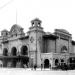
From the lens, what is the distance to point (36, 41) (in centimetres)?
4066

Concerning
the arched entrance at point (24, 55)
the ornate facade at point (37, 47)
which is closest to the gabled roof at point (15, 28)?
the ornate facade at point (37, 47)

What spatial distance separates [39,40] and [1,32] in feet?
58.8

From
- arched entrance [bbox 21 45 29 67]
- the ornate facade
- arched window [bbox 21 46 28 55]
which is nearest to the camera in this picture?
the ornate facade

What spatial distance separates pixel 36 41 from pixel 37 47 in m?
1.46

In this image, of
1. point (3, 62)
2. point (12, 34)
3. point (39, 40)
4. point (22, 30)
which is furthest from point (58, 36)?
point (3, 62)

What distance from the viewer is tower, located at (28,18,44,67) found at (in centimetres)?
4059

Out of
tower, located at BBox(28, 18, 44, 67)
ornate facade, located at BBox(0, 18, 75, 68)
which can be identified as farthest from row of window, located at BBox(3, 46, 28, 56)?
tower, located at BBox(28, 18, 44, 67)

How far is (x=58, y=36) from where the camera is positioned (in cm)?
4469

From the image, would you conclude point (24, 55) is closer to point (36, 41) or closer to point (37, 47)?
point (37, 47)

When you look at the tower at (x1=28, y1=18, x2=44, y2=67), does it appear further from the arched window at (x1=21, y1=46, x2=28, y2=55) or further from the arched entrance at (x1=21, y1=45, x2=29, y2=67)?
the arched window at (x1=21, y1=46, x2=28, y2=55)

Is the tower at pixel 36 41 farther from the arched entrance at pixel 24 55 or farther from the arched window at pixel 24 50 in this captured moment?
the arched window at pixel 24 50

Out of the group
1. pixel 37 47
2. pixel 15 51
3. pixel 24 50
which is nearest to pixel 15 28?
pixel 24 50

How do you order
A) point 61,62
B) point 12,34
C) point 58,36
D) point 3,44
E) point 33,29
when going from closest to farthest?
point 61,62 < point 33,29 < point 58,36 < point 12,34 < point 3,44

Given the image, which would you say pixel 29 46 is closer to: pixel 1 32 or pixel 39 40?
pixel 39 40
